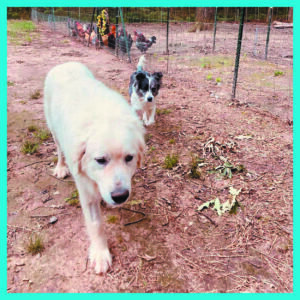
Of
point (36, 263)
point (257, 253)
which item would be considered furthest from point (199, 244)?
point (36, 263)

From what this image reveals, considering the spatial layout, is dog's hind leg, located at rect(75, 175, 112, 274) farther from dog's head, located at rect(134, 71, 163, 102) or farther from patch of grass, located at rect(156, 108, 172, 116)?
patch of grass, located at rect(156, 108, 172, 116)

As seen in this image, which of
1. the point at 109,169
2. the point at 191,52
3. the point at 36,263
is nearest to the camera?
the point at 109,169

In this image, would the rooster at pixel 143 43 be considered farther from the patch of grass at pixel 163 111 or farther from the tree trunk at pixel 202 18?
the patch of grass at pixel 163 111

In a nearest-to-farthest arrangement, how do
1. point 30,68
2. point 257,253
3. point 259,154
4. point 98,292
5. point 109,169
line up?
1. point 109,169
2. point 98,292
3. point 257,253
4. point 259,154
5. point 30,68

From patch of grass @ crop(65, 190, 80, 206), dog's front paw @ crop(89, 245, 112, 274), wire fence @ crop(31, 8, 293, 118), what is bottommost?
dog's front paw @ crop(89, 245, 112, 274)

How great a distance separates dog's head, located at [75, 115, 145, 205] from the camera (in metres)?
1.95

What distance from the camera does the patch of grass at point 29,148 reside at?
4054 millimetres

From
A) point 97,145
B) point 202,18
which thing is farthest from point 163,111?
point 202,18

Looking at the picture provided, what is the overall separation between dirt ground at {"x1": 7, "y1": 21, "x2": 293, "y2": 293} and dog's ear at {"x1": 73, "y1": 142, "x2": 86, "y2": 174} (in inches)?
36.8

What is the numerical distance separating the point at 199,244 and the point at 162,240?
0.37m

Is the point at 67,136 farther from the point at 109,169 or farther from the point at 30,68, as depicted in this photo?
the point at 30,68

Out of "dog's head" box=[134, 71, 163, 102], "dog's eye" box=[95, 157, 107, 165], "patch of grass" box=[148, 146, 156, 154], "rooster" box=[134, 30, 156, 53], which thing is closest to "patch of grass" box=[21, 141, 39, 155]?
"patch of grass" box=[148, 146, 156, 154]

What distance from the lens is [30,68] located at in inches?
348

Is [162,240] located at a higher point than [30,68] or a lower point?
lower
